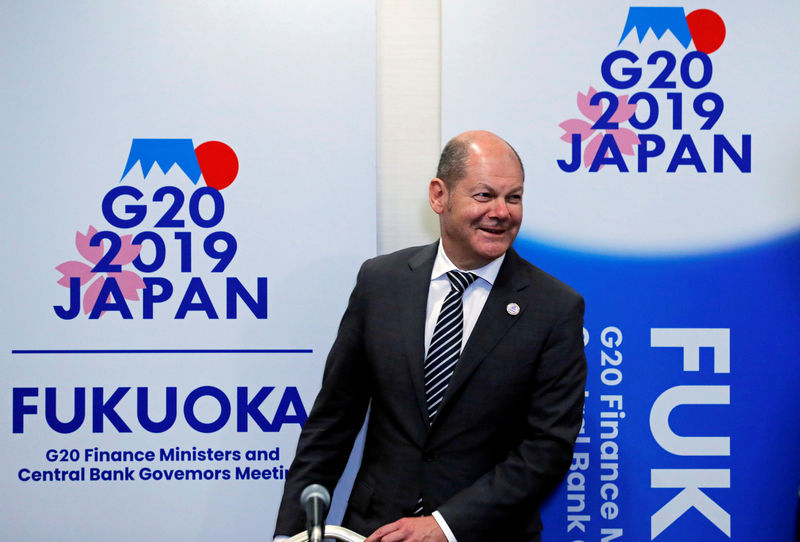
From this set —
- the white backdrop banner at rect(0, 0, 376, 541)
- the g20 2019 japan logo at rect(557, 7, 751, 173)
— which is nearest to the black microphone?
the white backdrop banner at rect(0, 0, 376, 541)

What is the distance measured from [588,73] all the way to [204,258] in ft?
4.99

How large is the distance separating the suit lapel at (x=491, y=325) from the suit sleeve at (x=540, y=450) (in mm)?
121

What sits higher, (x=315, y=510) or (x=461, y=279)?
(x=461, y=279)

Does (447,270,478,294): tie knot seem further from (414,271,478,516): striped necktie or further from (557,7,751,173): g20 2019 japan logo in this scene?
(557,7,751,173): g20 2019 japan logo

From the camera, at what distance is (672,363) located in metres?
2.75

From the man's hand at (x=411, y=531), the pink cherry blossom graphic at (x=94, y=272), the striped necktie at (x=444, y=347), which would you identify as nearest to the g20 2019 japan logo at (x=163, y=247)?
the pink cherry blossom graphic at (x=94, y=272)

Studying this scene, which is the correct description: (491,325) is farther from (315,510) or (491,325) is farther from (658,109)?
(658,109)

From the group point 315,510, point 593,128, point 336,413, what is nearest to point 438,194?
point 336,413

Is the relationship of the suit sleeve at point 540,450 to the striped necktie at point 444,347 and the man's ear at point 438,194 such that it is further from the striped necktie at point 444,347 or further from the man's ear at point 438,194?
the man's ear at point 438,194

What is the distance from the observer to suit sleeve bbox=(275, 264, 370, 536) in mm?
2072

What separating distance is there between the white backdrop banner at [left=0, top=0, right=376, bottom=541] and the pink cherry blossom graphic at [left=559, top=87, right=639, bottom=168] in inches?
28.4

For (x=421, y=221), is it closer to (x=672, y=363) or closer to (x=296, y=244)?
(x=296, y=244)

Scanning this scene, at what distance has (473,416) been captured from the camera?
A: 1966 mm

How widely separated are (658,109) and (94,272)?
6.88ft
